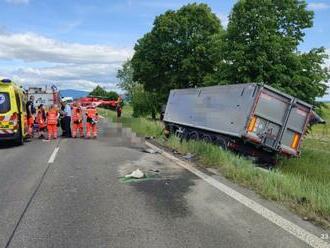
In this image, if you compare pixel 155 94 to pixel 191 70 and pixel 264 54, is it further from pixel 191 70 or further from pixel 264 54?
pixel 264 54

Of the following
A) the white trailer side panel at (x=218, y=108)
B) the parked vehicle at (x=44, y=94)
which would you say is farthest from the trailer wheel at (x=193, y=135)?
the parked vehicle at (x=44, y=94)

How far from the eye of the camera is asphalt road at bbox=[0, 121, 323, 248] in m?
5.92

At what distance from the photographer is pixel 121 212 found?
7312mm

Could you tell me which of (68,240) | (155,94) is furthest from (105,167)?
(155,94)

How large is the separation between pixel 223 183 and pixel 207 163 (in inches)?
122

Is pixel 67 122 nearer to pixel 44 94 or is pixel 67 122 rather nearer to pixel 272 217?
pixel 44 94

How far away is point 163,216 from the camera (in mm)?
7086

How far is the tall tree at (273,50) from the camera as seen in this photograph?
24.3 m

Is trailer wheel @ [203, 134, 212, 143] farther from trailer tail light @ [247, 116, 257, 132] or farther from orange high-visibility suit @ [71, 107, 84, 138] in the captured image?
orange high-visibility suit @ [71, 107, 84, 138]

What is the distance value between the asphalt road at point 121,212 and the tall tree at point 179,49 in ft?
121

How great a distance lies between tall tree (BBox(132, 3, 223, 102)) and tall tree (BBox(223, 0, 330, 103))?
21436mm

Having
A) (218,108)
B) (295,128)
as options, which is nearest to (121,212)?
(295,128)

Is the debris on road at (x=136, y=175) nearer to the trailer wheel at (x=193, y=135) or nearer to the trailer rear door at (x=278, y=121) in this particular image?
the trailer rear door at (x=278, y=121)

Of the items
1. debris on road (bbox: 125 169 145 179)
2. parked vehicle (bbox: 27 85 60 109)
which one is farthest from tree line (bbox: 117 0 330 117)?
debris on road (bbox: 125 169 145 179)
